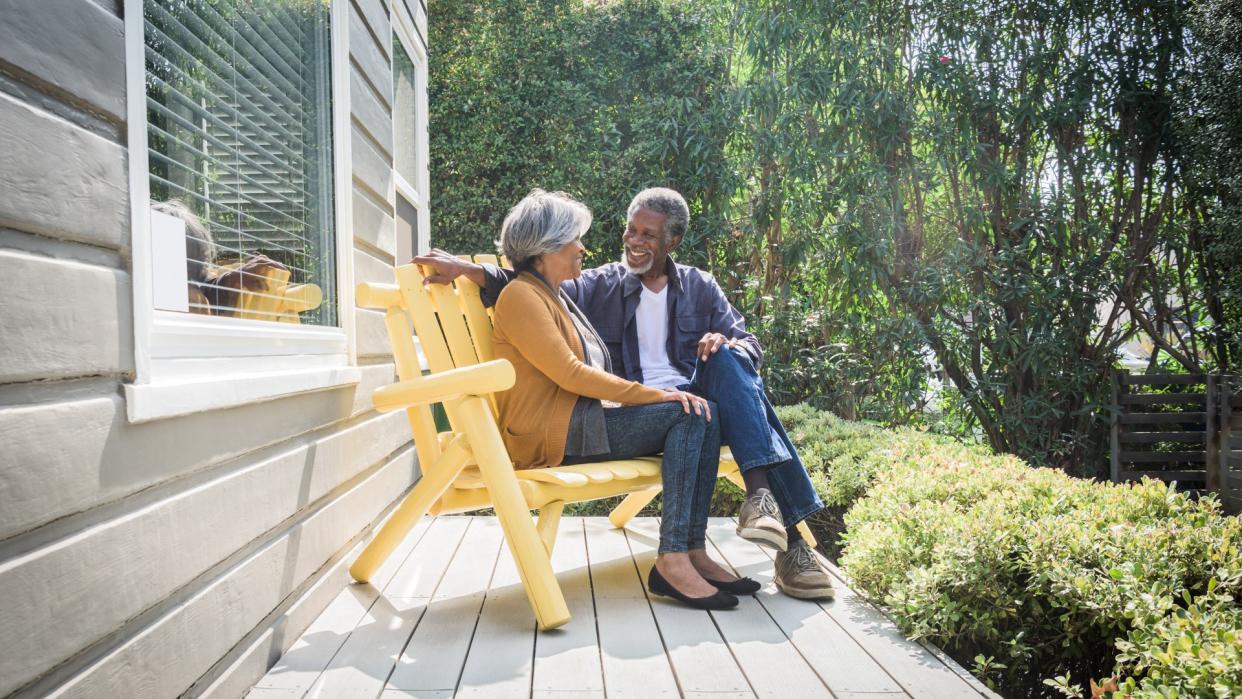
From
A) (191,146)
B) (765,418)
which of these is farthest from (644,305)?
(191,146)

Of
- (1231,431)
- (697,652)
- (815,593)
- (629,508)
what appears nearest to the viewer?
(697,652)

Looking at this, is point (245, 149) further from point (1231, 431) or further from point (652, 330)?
point (1231, 431)

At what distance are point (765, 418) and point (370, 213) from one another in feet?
4.82

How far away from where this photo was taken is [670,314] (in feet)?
10.3

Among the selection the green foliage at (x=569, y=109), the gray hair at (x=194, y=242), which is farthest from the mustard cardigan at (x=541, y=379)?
the green foliage at (x=569, y=109)

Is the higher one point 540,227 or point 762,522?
point 540,227

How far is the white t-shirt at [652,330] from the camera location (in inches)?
123

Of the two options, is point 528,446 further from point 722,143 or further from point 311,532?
point 722,143

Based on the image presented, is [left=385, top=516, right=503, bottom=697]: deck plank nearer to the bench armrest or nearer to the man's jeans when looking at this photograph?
the bench armrest

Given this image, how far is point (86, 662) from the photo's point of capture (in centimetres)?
120

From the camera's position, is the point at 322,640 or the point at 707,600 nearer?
the point at 322,640

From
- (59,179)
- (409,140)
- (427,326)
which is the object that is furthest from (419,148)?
(59,179)

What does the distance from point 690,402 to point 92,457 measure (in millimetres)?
1591

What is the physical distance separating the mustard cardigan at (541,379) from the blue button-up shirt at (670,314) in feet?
1.72
